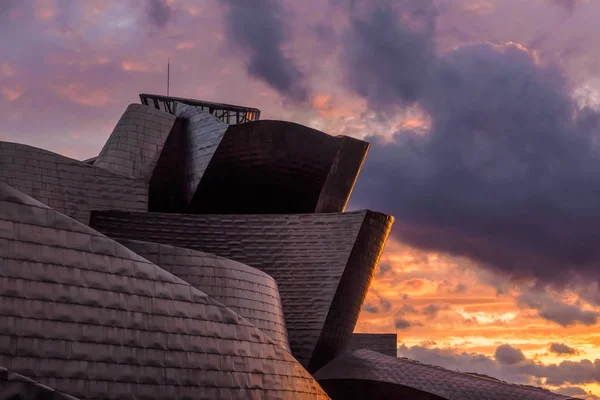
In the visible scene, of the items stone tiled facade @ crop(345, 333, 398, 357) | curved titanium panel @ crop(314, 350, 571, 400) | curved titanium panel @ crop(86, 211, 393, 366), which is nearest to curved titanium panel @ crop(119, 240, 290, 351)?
curved titanium panel @ crop(86, 211, 393, 366)

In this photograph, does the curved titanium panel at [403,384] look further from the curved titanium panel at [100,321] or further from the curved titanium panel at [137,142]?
the curved titanium panel at [100,321]

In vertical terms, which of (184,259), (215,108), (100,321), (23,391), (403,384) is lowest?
(23,391)

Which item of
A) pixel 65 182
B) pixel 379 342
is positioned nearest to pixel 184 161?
pixel 65 182

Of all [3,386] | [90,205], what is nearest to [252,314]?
[90,205]

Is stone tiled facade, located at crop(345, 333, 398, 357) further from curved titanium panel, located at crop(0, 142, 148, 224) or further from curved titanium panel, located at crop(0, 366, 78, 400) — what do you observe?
curved titanium panel, located at crop(0, 366, 78, 400)

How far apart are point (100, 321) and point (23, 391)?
6674 mm

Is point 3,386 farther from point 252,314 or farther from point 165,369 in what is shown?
point 252,314

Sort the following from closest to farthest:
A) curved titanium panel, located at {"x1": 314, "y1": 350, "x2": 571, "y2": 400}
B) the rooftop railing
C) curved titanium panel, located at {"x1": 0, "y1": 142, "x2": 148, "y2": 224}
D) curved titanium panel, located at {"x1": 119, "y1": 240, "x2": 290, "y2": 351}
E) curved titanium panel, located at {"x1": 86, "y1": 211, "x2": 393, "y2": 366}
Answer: curved titanium panel, located at {"x1": 119, "y1": 240, "x2": 290, "y2": 351} < curved titanium panel, located at {"x1": 0, "y1": 142, "x2": 148, "y2": 224} < curved titanium panel, located at {"x1": 86, "y1": 211, "x2": 393, "y2": 366} < curved titanium panel, located at {"x1": 314, "y1": 350, "x2": 571, "y2": 400} < the rooftop railing

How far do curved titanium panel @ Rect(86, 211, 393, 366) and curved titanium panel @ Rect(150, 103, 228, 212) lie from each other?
3.06 meters

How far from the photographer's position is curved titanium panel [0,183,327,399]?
15688 mm

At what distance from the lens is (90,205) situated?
101ft

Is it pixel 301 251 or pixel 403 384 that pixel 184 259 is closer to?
pixel 301 251

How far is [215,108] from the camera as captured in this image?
152 ft

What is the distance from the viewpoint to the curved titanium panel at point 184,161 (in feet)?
110
